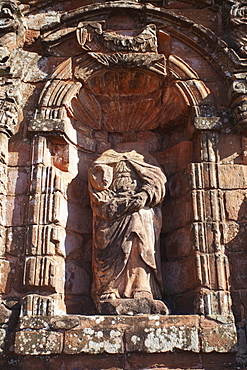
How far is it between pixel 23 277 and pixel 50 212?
84 centimetres

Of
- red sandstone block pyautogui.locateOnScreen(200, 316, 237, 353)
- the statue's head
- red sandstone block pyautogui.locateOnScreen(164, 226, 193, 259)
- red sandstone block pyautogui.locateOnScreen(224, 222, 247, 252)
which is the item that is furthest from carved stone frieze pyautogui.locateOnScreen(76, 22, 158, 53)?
red sandstone block pyautogui.locateOnScreen(200, 316, 237, 353)

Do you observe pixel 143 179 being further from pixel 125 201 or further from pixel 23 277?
pixel 23 277

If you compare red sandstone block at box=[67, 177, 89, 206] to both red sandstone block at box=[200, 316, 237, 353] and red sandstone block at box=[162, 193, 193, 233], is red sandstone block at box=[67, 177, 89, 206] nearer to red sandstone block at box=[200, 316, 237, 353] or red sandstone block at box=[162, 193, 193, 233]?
red sandstone block at box=[162, 193, 193, 233]

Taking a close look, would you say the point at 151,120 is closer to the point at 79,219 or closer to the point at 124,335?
the point at 79,219

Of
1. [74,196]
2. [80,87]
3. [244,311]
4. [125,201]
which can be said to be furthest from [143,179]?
[244,311]

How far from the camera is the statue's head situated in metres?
Answer: 6.02

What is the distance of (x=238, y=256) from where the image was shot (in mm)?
5566

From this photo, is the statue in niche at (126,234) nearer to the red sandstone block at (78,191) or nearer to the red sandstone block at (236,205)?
the red sandstone block at (78,191)

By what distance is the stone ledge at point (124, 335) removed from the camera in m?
5.01

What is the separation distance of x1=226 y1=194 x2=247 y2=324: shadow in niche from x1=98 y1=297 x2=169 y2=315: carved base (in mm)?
822

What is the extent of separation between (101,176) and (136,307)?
5.66 feet

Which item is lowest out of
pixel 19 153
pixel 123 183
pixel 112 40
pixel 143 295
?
pixel 143 295

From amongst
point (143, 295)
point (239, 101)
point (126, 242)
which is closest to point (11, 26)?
point (239, 101)

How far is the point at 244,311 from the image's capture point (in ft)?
17.5
